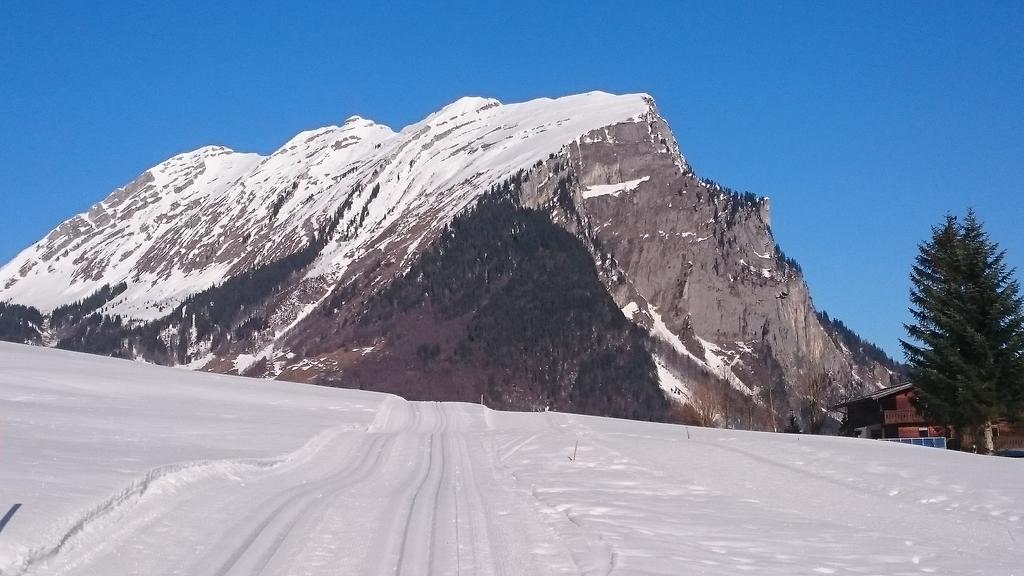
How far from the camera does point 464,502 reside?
1570 centimetres

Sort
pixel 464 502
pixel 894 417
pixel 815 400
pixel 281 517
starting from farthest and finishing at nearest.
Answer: pixel 894 417
pixel 815 400
pixel 464 502
pixel 281 517

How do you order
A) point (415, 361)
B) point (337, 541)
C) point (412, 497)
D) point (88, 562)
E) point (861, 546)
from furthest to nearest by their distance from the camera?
1. point (415, 361)
2. point (412, 497)
3. point (861, 546)
4. point (337, 541)
5. point (88, 562)

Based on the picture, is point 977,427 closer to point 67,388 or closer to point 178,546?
point 67,388

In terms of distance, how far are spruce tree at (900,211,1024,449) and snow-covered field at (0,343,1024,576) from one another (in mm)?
11511

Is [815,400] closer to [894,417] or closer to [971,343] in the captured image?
[894,417]

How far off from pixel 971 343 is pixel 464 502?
32489 mm

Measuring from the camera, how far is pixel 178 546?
10.9 metres

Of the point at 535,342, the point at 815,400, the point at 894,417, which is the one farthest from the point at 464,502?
the point at 535,342

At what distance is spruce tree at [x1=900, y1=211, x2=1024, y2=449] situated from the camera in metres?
40.8

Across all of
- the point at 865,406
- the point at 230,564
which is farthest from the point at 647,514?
the point at 865,406

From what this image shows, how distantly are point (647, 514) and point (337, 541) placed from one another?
18.4ft

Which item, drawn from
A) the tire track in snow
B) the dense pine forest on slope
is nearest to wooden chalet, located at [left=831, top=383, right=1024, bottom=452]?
the tire track in snow

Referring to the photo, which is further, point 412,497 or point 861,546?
point 412,497

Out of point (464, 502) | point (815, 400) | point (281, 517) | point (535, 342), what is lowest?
point (281, 517)
